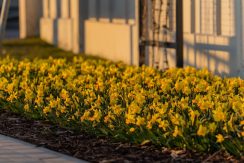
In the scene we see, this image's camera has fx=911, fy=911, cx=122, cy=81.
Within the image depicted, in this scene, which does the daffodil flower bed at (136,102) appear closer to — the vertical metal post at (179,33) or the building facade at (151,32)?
the vertical metal post at (179,33)

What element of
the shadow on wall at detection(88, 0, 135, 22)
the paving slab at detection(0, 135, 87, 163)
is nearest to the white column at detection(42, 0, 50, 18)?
the shadow on wall at detection(88, 0, 135, 22)

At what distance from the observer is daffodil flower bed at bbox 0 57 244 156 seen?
8.09m

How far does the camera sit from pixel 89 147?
341 inches

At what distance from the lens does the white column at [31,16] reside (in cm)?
2694

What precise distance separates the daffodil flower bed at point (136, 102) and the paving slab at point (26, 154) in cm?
66

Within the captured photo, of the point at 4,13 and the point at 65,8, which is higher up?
the point at 65,8

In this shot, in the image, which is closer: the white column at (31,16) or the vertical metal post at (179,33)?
the vertical metal post at (179,33)

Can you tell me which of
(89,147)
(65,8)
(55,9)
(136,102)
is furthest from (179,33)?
(55,9)

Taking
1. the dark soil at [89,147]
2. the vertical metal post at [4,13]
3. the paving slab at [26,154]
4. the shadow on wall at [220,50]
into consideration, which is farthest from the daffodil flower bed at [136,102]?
the vertical metal post at [4,13]

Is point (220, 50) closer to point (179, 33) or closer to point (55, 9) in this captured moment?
point (179, 33)

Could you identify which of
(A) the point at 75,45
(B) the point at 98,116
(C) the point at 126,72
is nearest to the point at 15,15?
(A) the point at 75,45

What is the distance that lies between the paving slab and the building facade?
186 inches

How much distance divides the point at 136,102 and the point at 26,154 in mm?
1418

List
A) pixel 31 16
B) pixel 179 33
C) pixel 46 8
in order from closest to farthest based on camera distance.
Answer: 1. pixel 179 33
2. pixel 46 8
3. pixel 31 16
